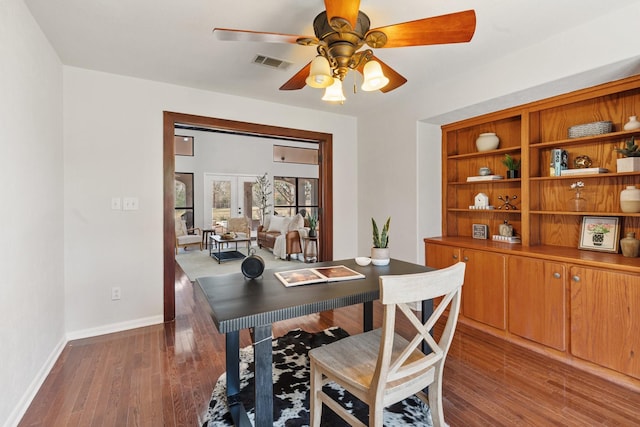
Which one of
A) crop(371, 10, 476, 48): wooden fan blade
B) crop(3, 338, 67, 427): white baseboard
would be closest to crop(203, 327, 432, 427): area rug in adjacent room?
crop(3, 338, 67, 427): white baseboard

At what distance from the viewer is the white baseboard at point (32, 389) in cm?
162

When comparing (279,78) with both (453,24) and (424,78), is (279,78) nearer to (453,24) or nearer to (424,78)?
(424,78)

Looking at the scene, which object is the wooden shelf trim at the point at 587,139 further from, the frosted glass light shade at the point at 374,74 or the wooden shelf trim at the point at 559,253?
the frosted glass light shade at the point at 374,74

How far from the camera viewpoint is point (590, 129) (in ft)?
7.64

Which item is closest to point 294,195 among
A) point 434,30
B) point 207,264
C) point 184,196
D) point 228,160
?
point 228,160

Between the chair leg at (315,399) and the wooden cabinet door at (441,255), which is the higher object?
the wooden cabinet door at (441,255)

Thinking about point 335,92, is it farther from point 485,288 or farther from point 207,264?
point 207,264

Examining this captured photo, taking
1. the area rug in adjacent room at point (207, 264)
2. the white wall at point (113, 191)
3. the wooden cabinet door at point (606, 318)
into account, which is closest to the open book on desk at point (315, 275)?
the wooden cabinet door at point (606, 318)

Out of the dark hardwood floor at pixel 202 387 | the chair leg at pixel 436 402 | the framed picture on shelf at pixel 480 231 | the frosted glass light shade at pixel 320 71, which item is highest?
the frosted glass light shade at pixel 320 71

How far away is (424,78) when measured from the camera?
2863 millimetres

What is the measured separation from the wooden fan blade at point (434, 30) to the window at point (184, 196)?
7334 millimetres

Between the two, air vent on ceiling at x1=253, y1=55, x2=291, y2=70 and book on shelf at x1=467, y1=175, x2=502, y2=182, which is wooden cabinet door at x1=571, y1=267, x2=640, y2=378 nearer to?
book on shelf at x1=467, y1=175, x2=502, y2=182

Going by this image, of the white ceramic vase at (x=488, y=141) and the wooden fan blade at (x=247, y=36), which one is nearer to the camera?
the wooden fan blade at (x=247, y=36)

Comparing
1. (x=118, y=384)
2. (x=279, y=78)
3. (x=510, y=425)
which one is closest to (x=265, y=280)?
Answer: (x=118, y=384)
